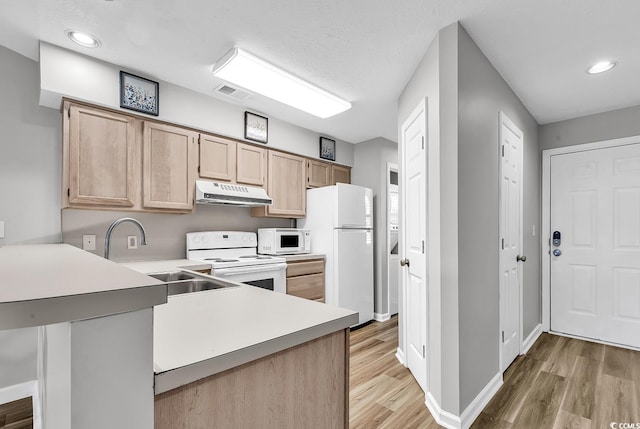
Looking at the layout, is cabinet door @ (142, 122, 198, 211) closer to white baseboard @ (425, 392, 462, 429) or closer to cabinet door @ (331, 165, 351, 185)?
cabinet door @ (331, 165, 351, 185)

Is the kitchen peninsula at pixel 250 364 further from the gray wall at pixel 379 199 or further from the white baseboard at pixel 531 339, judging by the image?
the gray wall at pixel 379 199

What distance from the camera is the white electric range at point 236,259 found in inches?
107

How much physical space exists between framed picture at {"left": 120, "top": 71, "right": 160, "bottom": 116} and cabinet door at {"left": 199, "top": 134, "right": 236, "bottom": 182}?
1.58 ft

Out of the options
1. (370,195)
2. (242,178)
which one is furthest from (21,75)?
(370,195)

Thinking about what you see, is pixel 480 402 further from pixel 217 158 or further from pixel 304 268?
pixel 217 158

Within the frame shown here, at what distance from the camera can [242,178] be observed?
125 inches

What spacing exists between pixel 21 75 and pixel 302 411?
299 cm

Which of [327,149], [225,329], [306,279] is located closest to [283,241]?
[306,279]

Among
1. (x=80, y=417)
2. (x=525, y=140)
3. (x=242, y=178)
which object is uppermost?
(x=525, y=140)

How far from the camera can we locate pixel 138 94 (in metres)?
2.45

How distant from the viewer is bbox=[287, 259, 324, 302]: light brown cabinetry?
3.23m

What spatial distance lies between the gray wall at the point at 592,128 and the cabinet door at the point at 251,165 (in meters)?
3.19

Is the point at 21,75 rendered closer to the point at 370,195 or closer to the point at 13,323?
the point at 13,323

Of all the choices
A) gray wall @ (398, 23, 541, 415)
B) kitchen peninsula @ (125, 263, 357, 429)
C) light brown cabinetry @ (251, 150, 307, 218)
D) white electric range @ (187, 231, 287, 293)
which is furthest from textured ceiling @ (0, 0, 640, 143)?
kitchen peninsula @ (125, 263, 357, 429)
